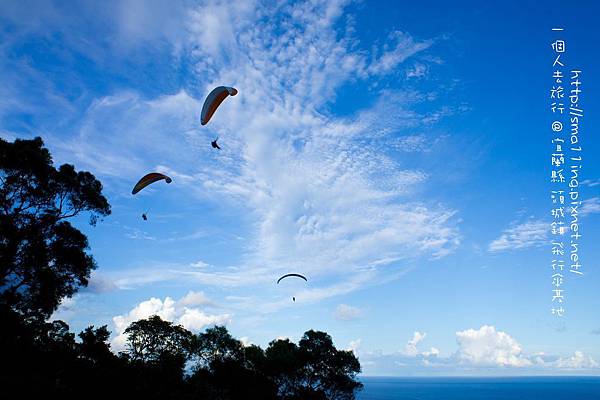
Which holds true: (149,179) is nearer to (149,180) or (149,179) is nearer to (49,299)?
(149,180)

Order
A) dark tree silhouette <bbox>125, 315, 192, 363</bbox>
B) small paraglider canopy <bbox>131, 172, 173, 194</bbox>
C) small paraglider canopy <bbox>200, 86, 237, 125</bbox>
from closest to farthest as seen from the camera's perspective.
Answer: small paraglider canopy <bbox>200, 86, 237, 125</bbox> → small paraglider canopy <bbox>131, 172, 173, 194</bbox> → dark tree silhouette <bbox>125, 315, 192, 363</bbox>

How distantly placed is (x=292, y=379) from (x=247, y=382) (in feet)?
25.0

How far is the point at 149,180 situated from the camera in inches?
866

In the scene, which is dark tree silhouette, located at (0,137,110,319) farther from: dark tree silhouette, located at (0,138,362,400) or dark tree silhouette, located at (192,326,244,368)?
dark tree silhouette, located at (192,326,244,368)

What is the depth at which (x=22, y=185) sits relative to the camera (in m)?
20.9

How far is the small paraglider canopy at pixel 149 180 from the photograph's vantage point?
21.6 metres

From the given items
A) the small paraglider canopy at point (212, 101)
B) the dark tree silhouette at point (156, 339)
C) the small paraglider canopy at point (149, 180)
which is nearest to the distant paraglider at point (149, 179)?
the small paraglider canopy at point (149, 180)

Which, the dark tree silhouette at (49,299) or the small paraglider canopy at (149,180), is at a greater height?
the small paraglider canopy at (149,180)

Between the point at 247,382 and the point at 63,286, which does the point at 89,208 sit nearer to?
the point at 63,286

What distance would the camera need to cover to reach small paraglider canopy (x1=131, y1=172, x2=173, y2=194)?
21644 millimetres

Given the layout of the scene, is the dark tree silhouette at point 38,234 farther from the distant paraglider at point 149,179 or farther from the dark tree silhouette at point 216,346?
the dark tree silhouette at point 216,346

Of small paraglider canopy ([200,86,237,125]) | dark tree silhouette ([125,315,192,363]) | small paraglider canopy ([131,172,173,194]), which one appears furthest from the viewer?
dark tree silhouette ([125,315,192,363])

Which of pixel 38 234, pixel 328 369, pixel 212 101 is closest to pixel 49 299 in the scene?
pixel 38 234

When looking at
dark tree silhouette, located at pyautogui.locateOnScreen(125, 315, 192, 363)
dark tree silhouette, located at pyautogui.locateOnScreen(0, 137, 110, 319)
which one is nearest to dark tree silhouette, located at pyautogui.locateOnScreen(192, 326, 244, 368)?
dark tree silhouette, located at pyautogui.locateOnScreen(125, 315, 192, 363)
